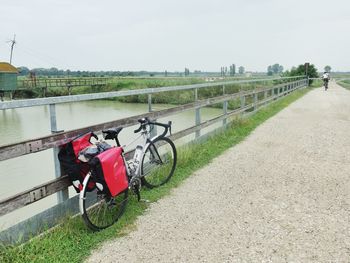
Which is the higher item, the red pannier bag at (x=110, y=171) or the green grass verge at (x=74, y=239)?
the red pannier bag at (x=110, y=171)

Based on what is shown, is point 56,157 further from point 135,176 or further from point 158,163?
point 158,163

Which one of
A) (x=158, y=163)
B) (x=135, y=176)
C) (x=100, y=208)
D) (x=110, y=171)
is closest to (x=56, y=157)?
(x=110, y=171)

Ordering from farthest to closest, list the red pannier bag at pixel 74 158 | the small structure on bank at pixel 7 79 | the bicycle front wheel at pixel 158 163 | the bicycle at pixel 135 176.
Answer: the small structure on bank at pixel 7 79
the bicycle front wheel at pixel 158 163
the bicycle at pixel 135 176
the red pannier bag at pixel 74 158

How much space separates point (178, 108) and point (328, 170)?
284cm

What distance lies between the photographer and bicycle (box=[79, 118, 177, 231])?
3636mm

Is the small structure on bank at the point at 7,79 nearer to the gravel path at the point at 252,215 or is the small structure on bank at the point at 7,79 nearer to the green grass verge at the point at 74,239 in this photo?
the gravel path at the point at 252,215

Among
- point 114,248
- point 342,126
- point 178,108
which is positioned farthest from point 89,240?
point 342,126

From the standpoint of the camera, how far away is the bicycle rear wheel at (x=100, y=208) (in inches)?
136

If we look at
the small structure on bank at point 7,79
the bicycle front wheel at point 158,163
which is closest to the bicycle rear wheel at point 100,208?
the bicycle front wheel at point 158,163

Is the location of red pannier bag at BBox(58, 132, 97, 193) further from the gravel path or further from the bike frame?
the gravel path

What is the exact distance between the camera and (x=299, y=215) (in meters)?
4.05

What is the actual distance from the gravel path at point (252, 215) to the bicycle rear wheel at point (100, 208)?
0.28 m

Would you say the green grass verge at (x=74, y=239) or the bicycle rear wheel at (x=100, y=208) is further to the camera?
the bicycle rear wheel at (x=100, y=208)

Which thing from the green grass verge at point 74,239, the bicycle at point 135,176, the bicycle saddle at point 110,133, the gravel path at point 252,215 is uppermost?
the bicycle saddle at point 110,133
